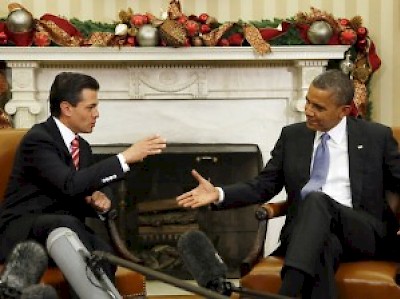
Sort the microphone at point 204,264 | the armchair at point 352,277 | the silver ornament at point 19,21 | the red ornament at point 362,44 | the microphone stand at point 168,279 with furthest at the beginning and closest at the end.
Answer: the red ornament at point 362,44 → the silver ornament at point 19,21 → the armchair at point 352,277 → the microphone at point 204,264 → the microphone stand at point 168,279

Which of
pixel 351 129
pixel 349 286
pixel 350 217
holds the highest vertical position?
pixel 351 129

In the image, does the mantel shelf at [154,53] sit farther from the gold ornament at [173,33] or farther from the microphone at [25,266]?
the microphone at [25,266]

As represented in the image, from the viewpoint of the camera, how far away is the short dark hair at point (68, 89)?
352 cm

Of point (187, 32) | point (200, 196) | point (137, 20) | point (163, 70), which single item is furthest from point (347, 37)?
point (200, 196)

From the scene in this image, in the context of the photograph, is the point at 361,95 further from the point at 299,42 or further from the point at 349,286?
the point at 349,286

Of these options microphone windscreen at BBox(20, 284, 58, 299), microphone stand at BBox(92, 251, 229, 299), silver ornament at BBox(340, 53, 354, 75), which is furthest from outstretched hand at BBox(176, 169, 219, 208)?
silver ornament at BBox(340, 53, 354, 75)

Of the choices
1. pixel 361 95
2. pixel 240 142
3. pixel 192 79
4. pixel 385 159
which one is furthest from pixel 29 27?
pixel 385 159

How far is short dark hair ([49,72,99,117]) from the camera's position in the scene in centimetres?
352

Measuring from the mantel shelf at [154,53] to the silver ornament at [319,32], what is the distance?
0.14 ft

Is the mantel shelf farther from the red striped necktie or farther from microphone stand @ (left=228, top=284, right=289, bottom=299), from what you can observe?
microphone stand @ (left=228, top=284, right=289, bottom=299)

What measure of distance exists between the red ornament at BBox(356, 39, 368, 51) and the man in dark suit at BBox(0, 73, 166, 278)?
2.39 m

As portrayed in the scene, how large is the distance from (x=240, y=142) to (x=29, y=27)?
60.2 inches

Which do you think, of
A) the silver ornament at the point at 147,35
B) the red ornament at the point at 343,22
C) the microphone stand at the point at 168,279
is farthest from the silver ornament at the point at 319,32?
the microphone stand at the point at 168,279

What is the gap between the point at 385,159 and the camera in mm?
3547
